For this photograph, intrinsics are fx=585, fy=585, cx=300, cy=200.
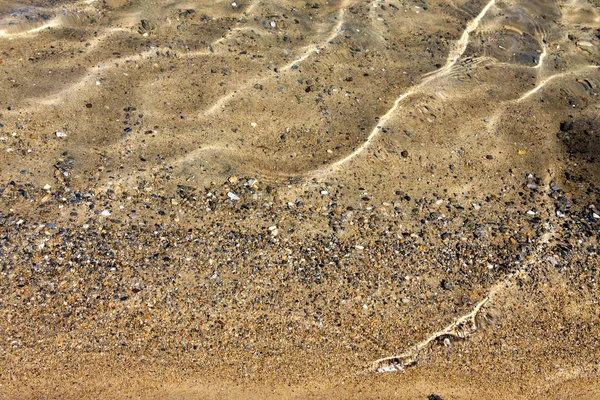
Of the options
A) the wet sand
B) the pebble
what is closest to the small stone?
the wet sand

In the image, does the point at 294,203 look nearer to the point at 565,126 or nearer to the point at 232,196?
the point at 232,196

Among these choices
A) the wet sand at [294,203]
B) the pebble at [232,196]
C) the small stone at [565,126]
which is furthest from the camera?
the small stone at [565,126]

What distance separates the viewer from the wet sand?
2.62 meters

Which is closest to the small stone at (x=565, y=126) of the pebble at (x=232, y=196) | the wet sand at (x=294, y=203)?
the wet sand at (x=294, y=203)

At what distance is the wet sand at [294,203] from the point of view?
8.58 feet

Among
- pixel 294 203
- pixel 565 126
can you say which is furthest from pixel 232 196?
pixel 565 126

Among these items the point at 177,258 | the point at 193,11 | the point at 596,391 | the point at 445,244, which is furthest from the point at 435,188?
the point at 193,11

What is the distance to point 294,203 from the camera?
3170mm

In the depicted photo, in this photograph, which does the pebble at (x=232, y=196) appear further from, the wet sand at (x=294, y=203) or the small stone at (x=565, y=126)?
the small stone at (x=565, y=126)

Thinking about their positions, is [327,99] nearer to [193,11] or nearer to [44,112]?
[193,11]

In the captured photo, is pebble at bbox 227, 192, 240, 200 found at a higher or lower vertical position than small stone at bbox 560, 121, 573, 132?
lower

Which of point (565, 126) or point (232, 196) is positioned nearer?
point (232, 196)

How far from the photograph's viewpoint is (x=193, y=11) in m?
4.25

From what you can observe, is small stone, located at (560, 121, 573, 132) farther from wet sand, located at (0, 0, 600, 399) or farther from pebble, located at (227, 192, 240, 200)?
pebble, located at (227, 192, 240, 200)
